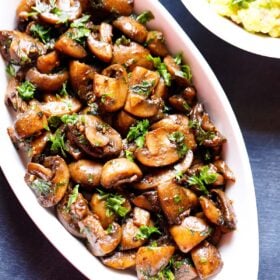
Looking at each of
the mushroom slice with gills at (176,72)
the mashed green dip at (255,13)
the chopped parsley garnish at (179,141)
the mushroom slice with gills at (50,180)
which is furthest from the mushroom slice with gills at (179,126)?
the mashed green dip at (255,13)

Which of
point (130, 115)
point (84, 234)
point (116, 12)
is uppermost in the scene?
point (116, 12)

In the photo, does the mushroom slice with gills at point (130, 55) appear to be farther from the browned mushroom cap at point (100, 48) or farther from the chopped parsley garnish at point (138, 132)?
the chopped parsley garnish at point (138, 132)

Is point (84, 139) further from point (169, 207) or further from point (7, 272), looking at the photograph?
point (7, 272)

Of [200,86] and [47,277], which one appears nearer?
[200,86]

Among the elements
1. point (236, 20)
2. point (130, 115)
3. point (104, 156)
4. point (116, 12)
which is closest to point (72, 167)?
point (104, 156)

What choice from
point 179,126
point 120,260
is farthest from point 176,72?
point 120,260

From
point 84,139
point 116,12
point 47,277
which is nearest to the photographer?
point 84,139

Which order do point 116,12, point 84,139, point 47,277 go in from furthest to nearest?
point 47,277 → point 116,12 → point 84,139
